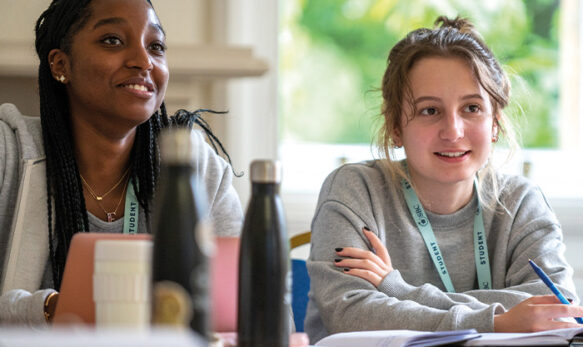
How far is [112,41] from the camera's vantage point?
155 centimetres

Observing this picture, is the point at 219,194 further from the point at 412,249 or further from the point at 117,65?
the point at 412,249

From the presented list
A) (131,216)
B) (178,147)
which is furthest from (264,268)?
(131,216)

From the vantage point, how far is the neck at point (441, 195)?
169cm

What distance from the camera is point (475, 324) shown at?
125cm

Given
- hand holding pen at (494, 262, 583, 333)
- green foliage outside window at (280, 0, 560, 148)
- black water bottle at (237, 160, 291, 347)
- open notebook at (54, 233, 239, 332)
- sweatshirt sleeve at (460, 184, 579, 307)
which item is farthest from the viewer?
green foliage outside window at (280, 0, 560, 148)

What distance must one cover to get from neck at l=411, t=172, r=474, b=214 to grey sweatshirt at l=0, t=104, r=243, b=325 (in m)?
0.44

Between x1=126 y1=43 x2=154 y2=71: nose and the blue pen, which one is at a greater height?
x1=126 y1=43 x2=154 y2=71: nose

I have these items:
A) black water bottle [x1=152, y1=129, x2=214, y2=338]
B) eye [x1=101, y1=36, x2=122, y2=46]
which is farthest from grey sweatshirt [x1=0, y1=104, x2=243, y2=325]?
black water bottle [x1=152, y1=129, x2=214, y2=338]

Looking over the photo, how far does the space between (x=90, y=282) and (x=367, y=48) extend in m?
2.18

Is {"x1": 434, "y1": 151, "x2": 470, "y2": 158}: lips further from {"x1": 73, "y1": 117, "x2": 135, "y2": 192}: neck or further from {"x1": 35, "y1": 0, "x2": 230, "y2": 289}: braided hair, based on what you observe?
{"x1": 73, "y1": 117, "x2": 135, "y2": 192}: neck

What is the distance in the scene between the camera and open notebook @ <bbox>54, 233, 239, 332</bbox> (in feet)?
2.84

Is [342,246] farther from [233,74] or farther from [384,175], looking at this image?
[233,74]

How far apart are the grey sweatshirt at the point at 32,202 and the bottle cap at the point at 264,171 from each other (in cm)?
54

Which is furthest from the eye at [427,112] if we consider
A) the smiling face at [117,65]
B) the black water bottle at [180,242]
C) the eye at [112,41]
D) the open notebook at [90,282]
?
the black water bottle at [180,242]
